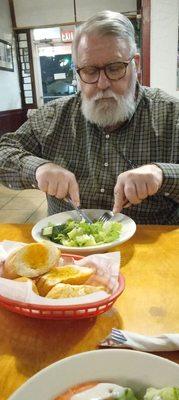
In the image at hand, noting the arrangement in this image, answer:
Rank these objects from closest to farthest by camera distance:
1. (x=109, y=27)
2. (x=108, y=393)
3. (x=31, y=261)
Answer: (x=108, y=393) → (x=31, y=261) → (x=109, y=27)

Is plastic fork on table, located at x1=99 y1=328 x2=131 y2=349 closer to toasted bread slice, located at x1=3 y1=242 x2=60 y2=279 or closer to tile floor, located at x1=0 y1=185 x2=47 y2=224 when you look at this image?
toasted bread slice, located at x1=3 y1=242 x2=60 y2=279

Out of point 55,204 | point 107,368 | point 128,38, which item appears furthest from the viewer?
point 55,204

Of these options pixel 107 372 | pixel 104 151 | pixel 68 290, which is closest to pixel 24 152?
pixel 104 151

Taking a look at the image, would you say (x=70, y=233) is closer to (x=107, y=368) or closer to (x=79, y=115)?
(x=107, y=368)

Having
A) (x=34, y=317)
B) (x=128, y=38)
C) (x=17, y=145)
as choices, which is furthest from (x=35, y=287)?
(x=128, y=38)

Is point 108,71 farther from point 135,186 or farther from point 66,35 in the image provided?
point 66,35

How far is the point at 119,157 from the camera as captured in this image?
1.51 m

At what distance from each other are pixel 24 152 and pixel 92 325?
41.6 inches

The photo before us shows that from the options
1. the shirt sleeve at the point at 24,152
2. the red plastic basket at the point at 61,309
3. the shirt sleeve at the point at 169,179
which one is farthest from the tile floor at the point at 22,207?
the red plastic basket at the point at 61,309

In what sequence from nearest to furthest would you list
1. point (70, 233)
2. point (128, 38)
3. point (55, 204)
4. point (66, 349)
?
point (66, 349)
point (70, 233)
point (128, 38)
point (55, 204)

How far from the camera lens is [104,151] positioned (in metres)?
1.53

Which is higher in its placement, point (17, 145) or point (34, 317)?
point (17, 145)

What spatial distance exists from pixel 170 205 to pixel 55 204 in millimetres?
518

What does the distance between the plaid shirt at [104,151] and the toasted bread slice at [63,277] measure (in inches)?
28.7
